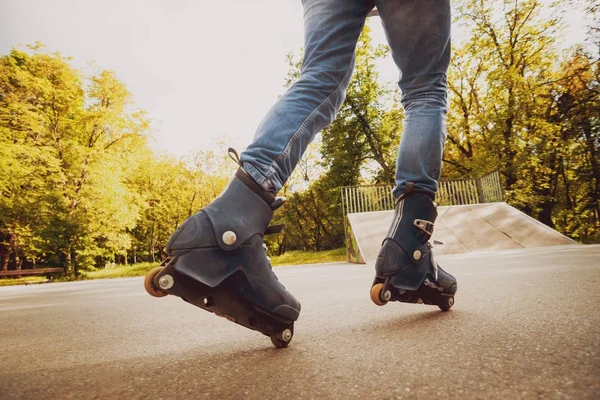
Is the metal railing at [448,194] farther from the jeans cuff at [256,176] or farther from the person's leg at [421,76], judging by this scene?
the jeans cuff at [256,176]

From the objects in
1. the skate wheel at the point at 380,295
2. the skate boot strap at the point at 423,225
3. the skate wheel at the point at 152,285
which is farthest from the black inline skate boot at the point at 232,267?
the skate boot strap at the point at 423,225

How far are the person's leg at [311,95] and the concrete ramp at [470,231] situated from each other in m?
6.12

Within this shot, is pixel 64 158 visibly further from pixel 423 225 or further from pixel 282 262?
pixel 423 225

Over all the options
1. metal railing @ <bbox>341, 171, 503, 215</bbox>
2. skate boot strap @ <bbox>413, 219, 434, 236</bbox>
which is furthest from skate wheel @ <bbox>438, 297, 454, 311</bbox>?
metal railing @ <bbox>341, 171, 503, 215</bbox>

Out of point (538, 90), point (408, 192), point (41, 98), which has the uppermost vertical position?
point (41, 98)

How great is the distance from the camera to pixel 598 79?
763 centimetres

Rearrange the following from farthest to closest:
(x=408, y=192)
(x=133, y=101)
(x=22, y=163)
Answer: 1. (x=133, y=101)
2. (x=22, y=163)
3. (x=408, y=192)

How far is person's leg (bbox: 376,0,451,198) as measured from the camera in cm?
110

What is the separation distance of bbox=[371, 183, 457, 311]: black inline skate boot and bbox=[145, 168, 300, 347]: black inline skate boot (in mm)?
317

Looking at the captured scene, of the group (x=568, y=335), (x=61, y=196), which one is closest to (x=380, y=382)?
(x=568, y=335)

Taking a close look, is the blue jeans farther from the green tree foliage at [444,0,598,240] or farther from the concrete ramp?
the green tree foliage at [444,0,598,240]

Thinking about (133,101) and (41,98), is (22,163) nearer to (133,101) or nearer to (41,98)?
(41,98)

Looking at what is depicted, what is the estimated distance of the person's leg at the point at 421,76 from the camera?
1104mm

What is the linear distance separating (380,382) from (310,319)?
0.72 metres
